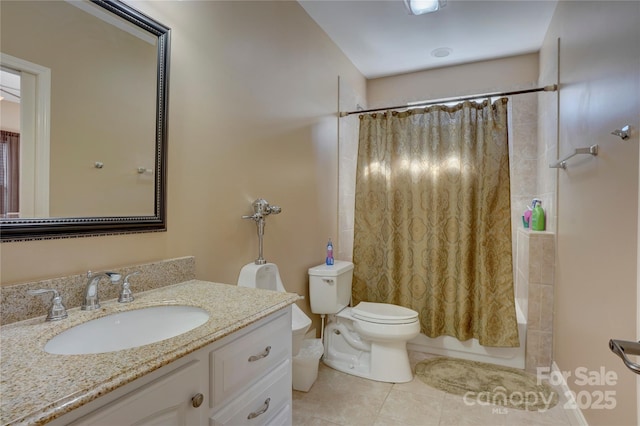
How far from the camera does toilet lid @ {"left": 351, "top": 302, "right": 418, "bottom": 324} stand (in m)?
2.11

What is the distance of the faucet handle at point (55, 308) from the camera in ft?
2.94

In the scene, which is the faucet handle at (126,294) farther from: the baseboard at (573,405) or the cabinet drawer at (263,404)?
the baseboard at (573,405)

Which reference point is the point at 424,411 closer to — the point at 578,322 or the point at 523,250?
the point at 578,322

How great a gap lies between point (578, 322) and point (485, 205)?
3.11 feet

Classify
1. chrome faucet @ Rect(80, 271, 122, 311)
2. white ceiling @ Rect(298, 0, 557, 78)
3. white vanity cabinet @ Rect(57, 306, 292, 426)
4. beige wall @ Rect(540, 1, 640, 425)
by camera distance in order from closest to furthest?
white vanity cabinet @ Rect(57, 306, 292, 426) → chrome faucet @ Rect(80, 271, 122, 311) → beige wall @ Rect(540, 1, 640, 425) → white ceiling @ Rect(298, 0, 557, 78)

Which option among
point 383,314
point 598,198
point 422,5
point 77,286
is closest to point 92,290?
point 77,286

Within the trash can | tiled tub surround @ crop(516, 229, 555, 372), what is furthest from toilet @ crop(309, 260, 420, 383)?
tiled tub surround @ crop(516, 229, 555, 372)

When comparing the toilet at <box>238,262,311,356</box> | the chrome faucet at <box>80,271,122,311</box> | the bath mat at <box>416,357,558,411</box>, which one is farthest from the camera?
the bath mat at <box>416,357,558,411</box>

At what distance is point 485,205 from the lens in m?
2.36

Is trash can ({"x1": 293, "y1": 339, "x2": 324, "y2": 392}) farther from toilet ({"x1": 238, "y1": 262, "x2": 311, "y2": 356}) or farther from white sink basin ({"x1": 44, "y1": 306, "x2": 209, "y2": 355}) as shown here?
white sink basin ({"x1": 44, "y1": 306, "x2": 209, "y2": 355})

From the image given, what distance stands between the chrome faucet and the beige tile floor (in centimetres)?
124

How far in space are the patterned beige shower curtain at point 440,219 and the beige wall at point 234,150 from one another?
463mm

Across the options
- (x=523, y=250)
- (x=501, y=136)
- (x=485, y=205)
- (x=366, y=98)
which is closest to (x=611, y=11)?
(x=501, y=136)

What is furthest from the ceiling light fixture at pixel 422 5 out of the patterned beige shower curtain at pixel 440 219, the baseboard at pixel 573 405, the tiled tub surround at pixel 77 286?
the baseboard at pixel 573 405
